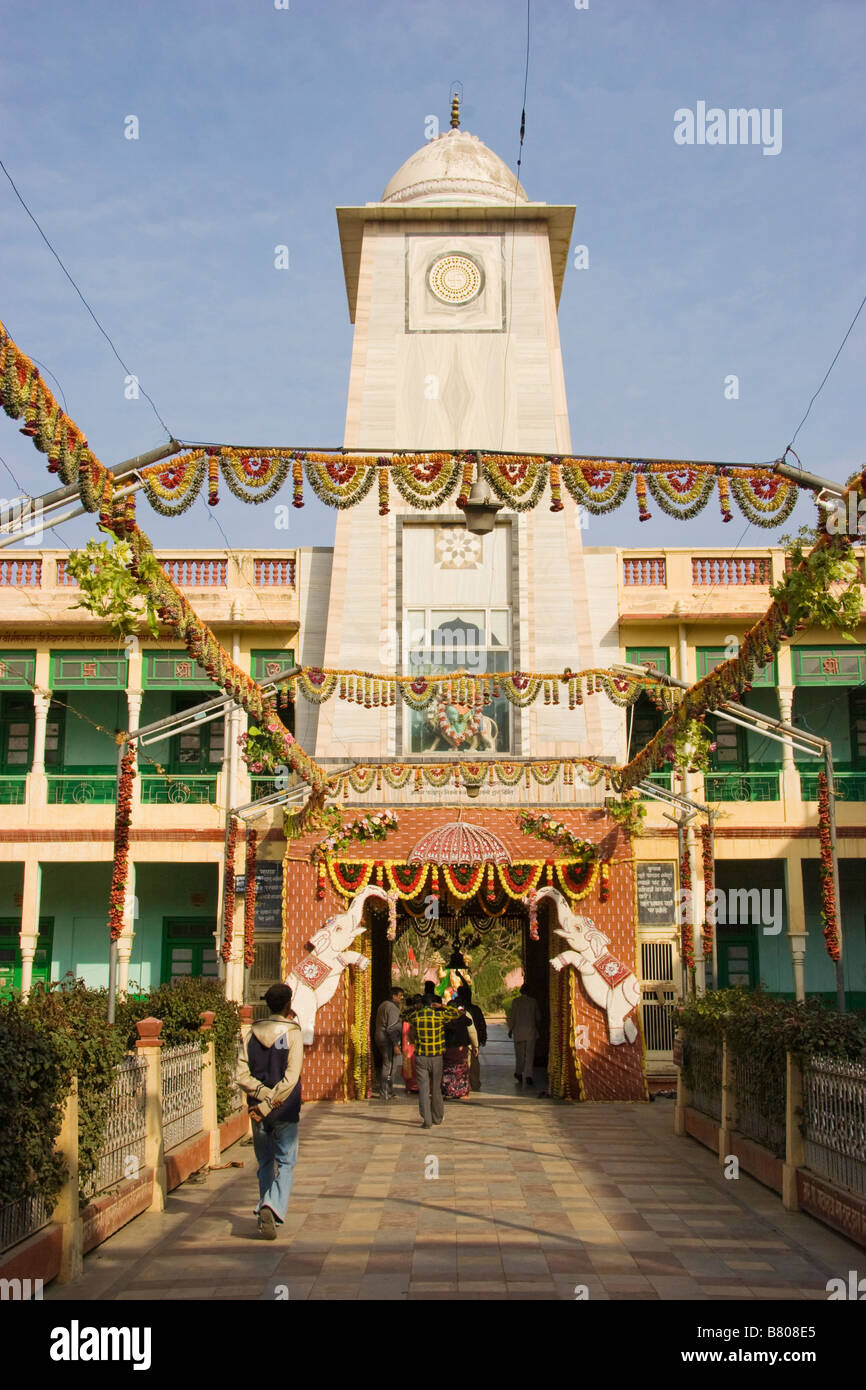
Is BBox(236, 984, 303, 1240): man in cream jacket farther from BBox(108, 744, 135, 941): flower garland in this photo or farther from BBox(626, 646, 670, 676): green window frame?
BBox(626, 646, 670, 676): green window frame

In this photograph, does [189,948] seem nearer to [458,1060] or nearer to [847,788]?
[458,1060]

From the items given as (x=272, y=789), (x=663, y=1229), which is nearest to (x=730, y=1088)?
(x=663, y=1229)

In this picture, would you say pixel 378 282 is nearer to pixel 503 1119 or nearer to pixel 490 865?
pixel 490 865

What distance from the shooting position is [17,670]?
22.8 m

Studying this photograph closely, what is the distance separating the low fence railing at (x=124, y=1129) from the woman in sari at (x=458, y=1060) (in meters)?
7.70

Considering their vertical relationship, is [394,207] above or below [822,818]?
above

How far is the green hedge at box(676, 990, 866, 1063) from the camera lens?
945 cm

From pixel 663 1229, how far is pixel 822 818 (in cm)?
785

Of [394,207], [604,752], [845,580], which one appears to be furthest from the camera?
[394,207]

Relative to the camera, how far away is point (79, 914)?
2380 centimetres

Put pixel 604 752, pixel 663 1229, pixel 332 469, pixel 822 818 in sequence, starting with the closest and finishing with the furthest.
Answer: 1. pixel 663 1229
2. pixel 332 469
3. pixel 822 818
4. pixel 604 752

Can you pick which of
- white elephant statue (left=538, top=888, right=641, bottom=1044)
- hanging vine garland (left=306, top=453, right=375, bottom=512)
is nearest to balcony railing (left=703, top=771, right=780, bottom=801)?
white elephant statue (left=538, top=888, right=641, bottom=1044)

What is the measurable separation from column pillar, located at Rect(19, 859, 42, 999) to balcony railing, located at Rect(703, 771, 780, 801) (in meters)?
11.5

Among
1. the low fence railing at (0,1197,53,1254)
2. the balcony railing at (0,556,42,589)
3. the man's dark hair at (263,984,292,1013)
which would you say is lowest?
the low fence railing at (0,1197,53,1254)
